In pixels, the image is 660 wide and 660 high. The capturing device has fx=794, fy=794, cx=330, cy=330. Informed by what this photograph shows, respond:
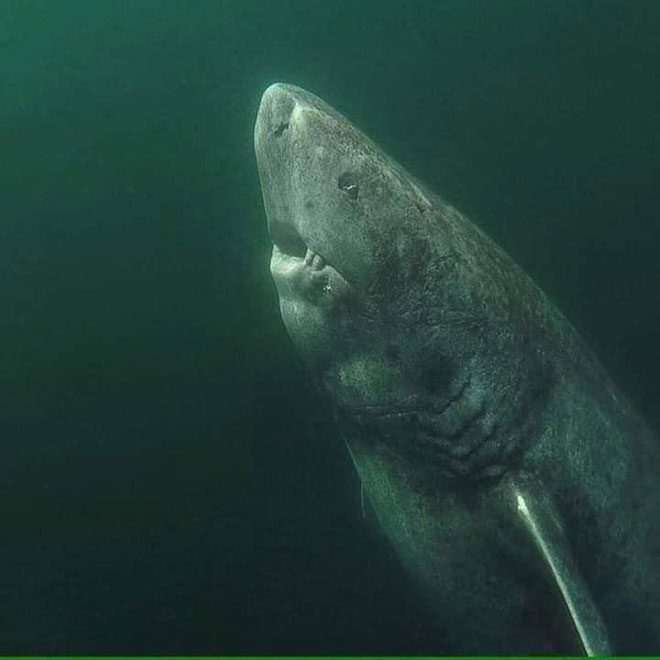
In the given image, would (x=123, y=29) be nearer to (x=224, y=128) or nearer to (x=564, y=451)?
(x=224, y=128)

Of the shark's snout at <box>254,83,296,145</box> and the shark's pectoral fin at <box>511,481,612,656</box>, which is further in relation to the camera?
the shark's snout at <box>254,83,296,145</box>

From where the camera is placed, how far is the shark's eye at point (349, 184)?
448 cm

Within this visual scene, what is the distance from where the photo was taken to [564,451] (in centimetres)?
493

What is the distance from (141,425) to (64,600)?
2.84 metres

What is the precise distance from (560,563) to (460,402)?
1.05m

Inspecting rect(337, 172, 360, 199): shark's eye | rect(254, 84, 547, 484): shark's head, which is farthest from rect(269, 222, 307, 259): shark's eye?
rect(337, 172, 360, 199): shark's eye

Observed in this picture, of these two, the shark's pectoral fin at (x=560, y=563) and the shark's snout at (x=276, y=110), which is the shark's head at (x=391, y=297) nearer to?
the shark's snout at (x=276, y=110)

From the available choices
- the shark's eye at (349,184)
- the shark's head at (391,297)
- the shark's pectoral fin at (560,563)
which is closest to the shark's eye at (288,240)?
the shark's head at (391,297)

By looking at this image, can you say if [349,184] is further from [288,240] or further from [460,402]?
[460,402]

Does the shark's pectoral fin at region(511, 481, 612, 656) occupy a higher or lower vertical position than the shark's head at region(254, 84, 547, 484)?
lower

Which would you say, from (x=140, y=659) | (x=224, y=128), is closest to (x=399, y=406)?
(x=140, y=659)

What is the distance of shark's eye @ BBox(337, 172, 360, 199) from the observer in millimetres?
4484

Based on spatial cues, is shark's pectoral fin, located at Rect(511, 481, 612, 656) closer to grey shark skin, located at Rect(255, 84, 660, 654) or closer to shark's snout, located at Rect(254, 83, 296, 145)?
grey shark skin, located at Rect(255, 84, 660, 654)

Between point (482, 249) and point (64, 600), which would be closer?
point (482, 249)
